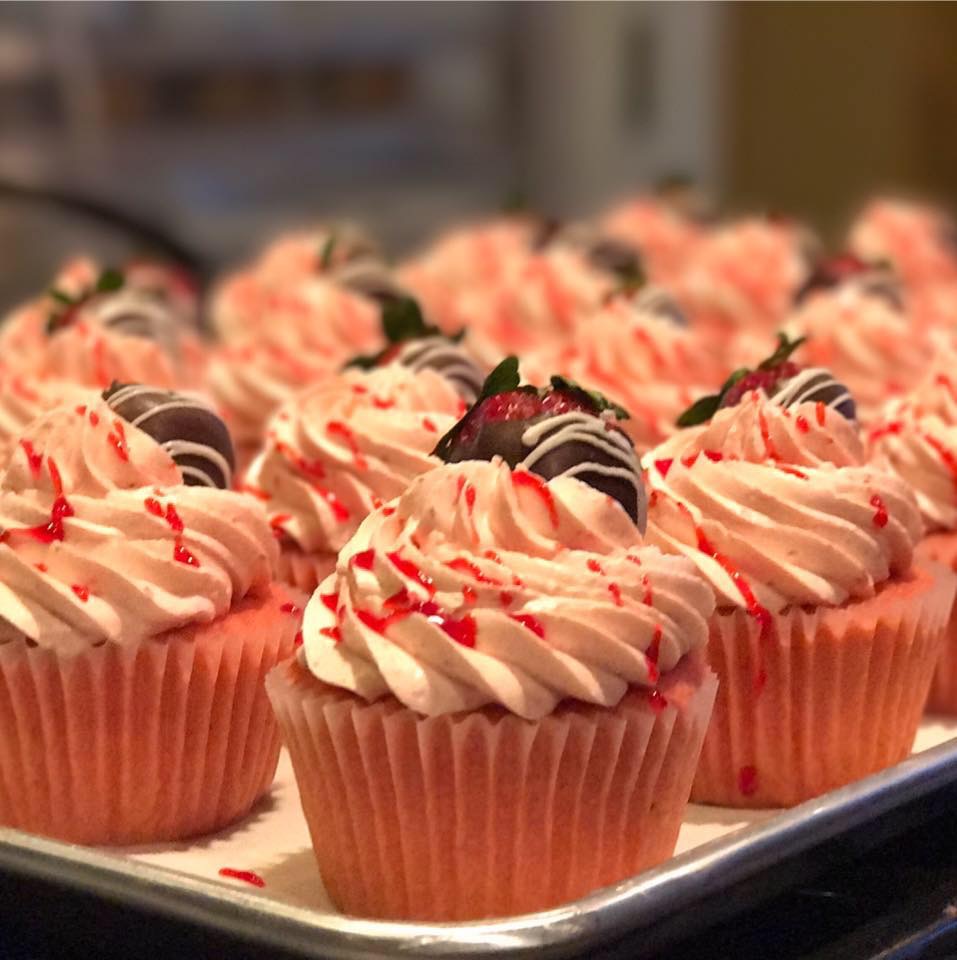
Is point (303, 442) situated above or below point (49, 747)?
above

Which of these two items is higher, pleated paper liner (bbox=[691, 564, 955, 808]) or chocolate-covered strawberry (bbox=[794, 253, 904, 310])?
chocolate-covered strawberry (bbox=[794, 253, 904, 310])

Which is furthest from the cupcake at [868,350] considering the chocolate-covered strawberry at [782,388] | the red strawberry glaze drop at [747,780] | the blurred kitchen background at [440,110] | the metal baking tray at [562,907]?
the blurred kitchen background at [440,110]

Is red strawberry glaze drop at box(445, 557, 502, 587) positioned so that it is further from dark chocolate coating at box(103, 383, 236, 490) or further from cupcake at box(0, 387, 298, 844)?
dark chocolate coating at box(103, 383, 236, 490)

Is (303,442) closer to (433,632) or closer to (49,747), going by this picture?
(49,747)

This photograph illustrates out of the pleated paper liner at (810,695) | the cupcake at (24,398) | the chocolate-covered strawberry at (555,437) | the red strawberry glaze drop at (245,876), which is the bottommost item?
the red strawberry glaze drop at (245,876)

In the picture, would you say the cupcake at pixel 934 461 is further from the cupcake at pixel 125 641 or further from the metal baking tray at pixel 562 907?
the cupcake at pixel 125 641

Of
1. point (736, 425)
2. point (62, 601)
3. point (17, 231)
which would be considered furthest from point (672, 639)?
point (17, 231)

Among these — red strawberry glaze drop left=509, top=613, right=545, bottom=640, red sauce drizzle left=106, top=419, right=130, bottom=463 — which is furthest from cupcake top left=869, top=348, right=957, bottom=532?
red sauce drizzle left=106, top=419, right=130, bottom=463
